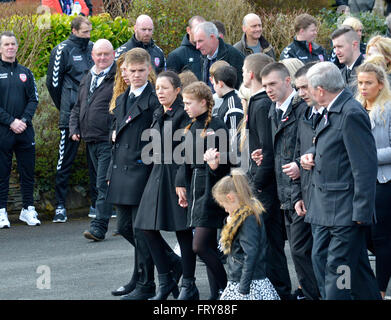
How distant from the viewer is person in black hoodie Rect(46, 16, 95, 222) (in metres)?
11.9

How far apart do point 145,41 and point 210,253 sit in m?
5.19

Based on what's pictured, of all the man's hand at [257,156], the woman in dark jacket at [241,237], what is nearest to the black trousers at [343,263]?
the woman in dark jacket at [241,237]

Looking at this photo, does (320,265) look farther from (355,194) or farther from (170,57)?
(170,57)

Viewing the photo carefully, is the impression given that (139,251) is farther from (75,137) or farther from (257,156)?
(75,137)

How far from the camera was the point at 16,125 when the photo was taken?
11.4 metres

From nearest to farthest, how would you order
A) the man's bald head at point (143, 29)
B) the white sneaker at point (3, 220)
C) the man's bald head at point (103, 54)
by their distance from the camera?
the man's bald head at point (103, 54) → the white sneaker at point (3, 220) → the man's bald head at point (143, 29)

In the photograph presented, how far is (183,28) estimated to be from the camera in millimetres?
15070

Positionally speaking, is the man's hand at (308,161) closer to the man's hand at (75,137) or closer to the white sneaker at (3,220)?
the man's hand at (75,137)

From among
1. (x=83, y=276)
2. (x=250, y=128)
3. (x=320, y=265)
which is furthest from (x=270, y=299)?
(x=83, y=276)

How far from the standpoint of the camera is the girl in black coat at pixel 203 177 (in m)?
7.47

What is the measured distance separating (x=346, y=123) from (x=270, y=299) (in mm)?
1557

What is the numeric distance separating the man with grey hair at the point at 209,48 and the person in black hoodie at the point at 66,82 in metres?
2.02

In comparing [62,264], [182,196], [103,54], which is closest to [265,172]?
[182,196]

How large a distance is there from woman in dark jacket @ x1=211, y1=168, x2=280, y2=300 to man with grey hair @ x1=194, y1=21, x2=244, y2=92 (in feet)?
12.0
